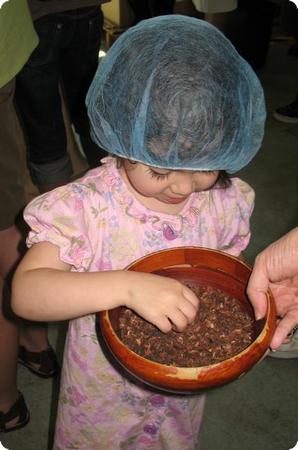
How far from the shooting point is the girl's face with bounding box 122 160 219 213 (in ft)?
2.66

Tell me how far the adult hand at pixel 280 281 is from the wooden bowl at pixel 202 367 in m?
0.02

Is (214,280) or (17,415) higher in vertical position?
(214,280)

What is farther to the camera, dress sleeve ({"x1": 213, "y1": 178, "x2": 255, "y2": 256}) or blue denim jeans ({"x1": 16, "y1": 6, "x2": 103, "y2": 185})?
blue denim jeans ({"x1": 16, "y1": 6, "x2": 103, "y2": 185})

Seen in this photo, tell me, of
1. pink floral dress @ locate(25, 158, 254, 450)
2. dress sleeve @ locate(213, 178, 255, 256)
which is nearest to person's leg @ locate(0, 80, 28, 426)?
pink floral dress @ locate(25, 158, 254, 450)

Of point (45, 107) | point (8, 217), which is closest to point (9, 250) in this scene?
point (8, 217)

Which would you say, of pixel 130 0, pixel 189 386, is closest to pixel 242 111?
pixel 189 386

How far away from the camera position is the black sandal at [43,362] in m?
1.62

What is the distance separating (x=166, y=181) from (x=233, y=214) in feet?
0.75

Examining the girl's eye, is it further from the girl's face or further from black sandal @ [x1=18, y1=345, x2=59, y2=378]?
black sandal @ [x1=18, y1=345, x2=59, y2=378]

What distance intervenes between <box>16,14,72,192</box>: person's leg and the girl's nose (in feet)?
2.63

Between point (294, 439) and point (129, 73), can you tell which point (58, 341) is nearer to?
point (294, 439)

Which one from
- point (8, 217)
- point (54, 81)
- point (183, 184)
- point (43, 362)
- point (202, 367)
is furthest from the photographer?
point (43, 362)

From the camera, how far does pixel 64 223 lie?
842 mm

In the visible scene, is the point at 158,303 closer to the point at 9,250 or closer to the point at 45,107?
the point at 9,250
